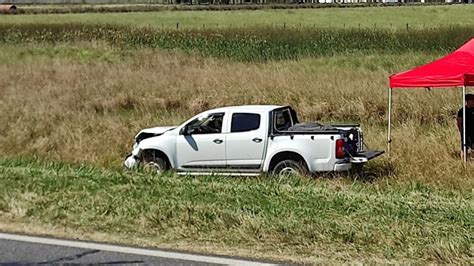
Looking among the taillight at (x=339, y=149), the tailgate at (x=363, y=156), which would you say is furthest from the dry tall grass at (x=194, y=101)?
the taillight at (x=339, y=149)

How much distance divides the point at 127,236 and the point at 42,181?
2.74 metres

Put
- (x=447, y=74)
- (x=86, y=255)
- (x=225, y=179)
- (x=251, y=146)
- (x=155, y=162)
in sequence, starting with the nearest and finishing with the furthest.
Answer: (x=86, y=255), (x=225, y=179), (x=251, y=146), (x=447, y=74), (x=155, y=162)

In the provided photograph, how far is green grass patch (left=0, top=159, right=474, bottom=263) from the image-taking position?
249 inches

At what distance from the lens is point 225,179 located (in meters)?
10.8

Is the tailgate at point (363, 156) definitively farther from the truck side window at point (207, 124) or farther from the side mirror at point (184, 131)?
the side mirror at point (184, 131)

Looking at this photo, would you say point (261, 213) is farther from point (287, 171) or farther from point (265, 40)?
point (265, 40)

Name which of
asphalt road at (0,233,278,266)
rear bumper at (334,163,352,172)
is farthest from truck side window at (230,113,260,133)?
asphalt road at (0,233,278,266)

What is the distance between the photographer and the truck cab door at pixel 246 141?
41.9 ft

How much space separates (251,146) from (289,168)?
0.90 metres

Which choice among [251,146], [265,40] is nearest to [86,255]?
[251,146]

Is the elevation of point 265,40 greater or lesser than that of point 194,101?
greater

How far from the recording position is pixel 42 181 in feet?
30.1

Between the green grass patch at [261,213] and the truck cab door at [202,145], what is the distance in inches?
128

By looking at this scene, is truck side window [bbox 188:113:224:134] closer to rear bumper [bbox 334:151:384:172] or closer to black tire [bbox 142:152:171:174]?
black tire [bbox 142:152:171:174]
